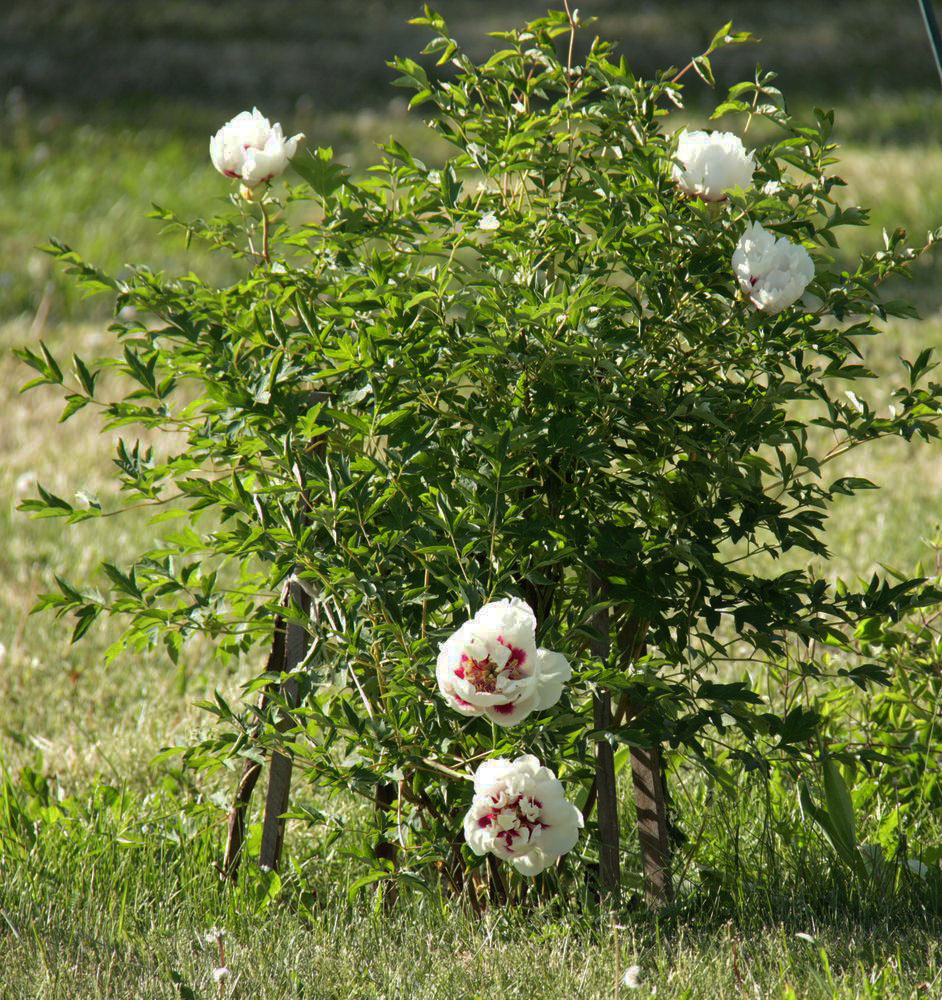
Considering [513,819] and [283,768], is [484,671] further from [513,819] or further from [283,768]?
[283,768]

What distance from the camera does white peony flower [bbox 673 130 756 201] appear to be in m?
1.90

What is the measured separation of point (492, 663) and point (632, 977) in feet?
1.64

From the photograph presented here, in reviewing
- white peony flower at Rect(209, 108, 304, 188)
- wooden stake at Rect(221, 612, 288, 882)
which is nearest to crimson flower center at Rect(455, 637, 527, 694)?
wooden stake at Rect(221, 612, 288, 882)

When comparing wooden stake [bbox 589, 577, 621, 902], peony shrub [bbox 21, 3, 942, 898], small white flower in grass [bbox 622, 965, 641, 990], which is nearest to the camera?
small white flower in grass [bbox 622, 965, 641, 990]

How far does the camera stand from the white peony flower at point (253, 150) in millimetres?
2002

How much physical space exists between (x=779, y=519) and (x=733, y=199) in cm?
50

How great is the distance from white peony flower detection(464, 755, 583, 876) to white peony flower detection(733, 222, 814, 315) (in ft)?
2.35

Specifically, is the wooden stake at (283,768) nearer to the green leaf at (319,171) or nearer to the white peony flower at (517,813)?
the white peony flower at (517,813)

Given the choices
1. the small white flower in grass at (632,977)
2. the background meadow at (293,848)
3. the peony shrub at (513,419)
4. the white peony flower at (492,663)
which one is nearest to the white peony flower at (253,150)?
the peony shrub at (513,419)

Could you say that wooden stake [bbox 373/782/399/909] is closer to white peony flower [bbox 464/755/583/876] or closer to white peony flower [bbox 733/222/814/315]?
white peony flower [bbox 464/755/583/876]

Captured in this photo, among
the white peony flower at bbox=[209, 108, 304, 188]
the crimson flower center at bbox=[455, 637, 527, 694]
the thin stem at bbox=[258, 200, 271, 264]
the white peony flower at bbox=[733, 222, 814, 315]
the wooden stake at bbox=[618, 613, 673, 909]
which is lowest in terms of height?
the wooden stake at bbox=[618, 613, 673, 909]

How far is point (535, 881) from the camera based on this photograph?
2.23 meters

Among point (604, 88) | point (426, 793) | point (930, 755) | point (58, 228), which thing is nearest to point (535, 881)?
point (426, 793)

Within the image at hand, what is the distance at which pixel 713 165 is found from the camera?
6.24 feet
